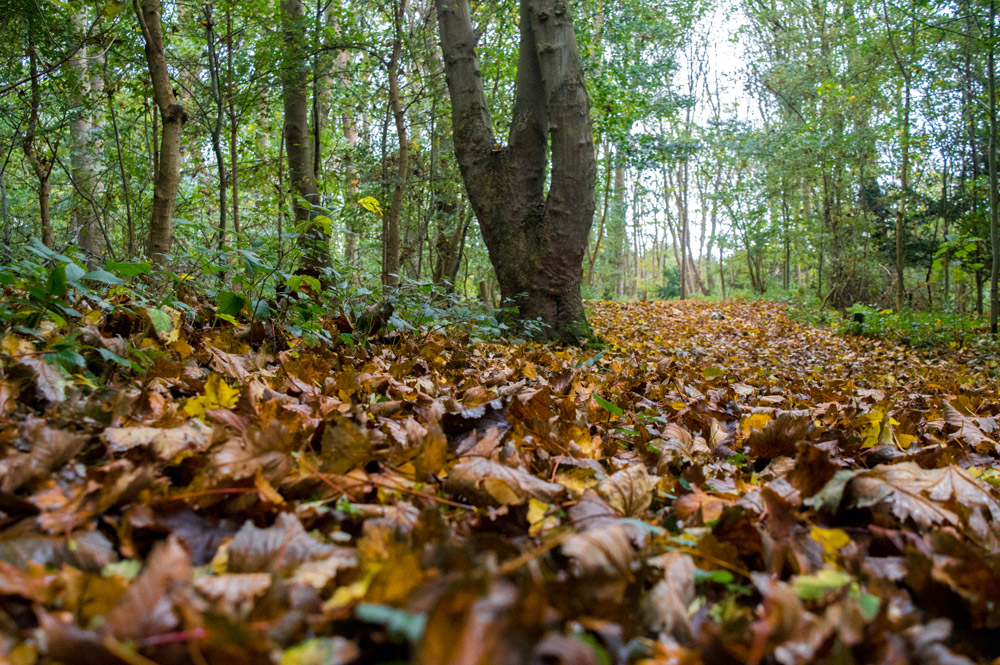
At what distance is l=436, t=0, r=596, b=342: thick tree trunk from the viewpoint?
482 cm

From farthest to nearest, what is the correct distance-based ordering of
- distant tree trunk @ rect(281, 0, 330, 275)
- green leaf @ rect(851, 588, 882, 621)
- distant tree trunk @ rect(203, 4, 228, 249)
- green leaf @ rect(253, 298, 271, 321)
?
1. distant tree trunk @ rect(281, 0, 330, 275)
2. distant tree trunk @ rect(203, 4, 228, 249)
3. green leaf @ rect(253, 298, 271, 321)
4. green leaf @ rect(851, 588, 882, 621)

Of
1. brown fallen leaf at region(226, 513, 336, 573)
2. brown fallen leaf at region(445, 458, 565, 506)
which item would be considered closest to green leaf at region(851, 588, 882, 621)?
brown fallen leaf at region(445, 458, 565, 506)

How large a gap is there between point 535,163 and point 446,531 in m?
4.68

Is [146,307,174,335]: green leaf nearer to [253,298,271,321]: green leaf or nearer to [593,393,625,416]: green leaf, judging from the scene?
[253,298,271,321]: green leaf

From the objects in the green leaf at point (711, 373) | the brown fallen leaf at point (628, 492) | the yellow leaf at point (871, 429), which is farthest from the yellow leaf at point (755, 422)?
the green leaf at point (711, 373)

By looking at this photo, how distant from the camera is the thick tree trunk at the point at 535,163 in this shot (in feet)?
15.8

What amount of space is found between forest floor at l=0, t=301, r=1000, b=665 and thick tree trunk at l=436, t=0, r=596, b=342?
126 inches

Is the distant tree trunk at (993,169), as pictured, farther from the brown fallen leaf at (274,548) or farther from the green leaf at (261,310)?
the brown fallen leaf at (274,548)

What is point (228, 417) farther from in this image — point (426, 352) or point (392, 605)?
point (426, 352)

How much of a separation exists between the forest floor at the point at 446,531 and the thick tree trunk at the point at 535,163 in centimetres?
321

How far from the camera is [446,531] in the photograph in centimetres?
84

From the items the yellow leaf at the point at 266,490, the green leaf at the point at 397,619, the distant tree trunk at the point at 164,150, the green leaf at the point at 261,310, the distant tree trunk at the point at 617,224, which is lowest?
the green leaf at the point at 397,619

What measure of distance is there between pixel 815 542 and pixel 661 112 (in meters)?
14.3

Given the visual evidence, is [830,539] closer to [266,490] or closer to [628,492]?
[628,492]
